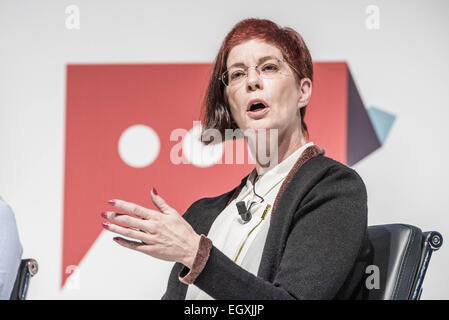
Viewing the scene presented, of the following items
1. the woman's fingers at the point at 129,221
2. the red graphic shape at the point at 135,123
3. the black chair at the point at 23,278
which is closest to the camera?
the woman's fingers at the point at 129,221

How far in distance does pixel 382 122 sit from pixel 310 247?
140cm

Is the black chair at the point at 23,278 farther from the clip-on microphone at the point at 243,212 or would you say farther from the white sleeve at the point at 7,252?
the clip-on microphone at the point at 243,212

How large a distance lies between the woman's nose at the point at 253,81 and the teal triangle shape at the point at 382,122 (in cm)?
102

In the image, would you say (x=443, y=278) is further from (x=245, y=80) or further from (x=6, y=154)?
(x=6, y=154)

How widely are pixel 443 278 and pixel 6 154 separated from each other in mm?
2260

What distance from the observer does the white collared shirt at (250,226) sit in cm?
126

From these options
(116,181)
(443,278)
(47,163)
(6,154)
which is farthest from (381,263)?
(6,154)

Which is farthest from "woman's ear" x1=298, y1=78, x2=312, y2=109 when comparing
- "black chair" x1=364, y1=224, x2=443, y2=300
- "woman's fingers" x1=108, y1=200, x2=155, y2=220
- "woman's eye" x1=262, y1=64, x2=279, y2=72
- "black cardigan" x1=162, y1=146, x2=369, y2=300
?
"woman's fingers" x1=108, y1=200, x2=155, y2=220

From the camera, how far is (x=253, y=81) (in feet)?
4.79

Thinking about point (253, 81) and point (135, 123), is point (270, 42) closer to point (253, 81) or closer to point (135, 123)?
point (253, 81)

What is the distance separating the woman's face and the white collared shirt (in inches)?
4.5

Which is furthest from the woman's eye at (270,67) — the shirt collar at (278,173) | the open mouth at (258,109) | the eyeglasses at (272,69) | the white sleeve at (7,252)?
the white sleeve at (7,252)

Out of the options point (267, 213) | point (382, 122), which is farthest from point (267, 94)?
point (382, 122)

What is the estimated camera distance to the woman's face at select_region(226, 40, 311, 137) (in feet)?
4.73
